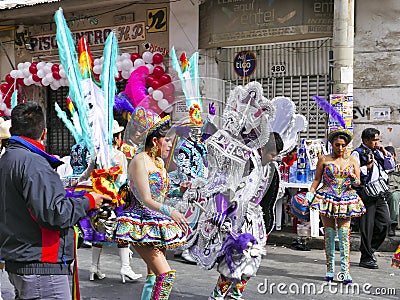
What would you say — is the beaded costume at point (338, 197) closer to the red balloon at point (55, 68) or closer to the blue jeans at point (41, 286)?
the blue jeans at point (41, 286)

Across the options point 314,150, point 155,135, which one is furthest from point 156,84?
point 155,135

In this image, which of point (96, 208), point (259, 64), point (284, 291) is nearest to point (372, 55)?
point (259, 64)

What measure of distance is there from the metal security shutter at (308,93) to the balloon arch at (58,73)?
1714mm

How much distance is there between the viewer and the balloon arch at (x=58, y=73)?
11773 millimetres

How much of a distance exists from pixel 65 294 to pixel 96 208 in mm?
524

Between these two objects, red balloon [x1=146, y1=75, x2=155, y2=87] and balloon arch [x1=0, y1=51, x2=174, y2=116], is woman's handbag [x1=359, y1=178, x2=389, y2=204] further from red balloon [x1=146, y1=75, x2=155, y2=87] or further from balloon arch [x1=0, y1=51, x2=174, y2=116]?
red balloon [x1=146, y1=75, x2=155, y2=87]

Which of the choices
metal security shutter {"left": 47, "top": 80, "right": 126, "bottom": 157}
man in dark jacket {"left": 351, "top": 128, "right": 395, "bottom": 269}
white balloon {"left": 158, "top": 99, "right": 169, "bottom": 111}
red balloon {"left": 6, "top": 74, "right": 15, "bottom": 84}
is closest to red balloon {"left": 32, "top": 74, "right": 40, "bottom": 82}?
red balloon {"left": 6, "top": 74, "right": 15, "bottom": 84}

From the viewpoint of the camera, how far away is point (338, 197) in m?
6.66

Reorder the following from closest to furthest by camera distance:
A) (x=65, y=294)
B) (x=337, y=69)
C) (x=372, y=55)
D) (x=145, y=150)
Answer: (x=65, y=294), (x=145, y=150), (x=337, y=69), (x=372, y=55)

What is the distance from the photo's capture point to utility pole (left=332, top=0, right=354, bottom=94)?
29.8ft

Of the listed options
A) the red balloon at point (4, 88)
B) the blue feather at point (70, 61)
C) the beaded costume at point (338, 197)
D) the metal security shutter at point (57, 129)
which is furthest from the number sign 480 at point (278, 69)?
the blue feather at point (70, 61)

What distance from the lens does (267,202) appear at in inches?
209

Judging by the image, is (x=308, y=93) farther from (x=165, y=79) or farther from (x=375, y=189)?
(x=375, y=189)

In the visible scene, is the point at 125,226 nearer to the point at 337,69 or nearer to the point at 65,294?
the point at 65,294
